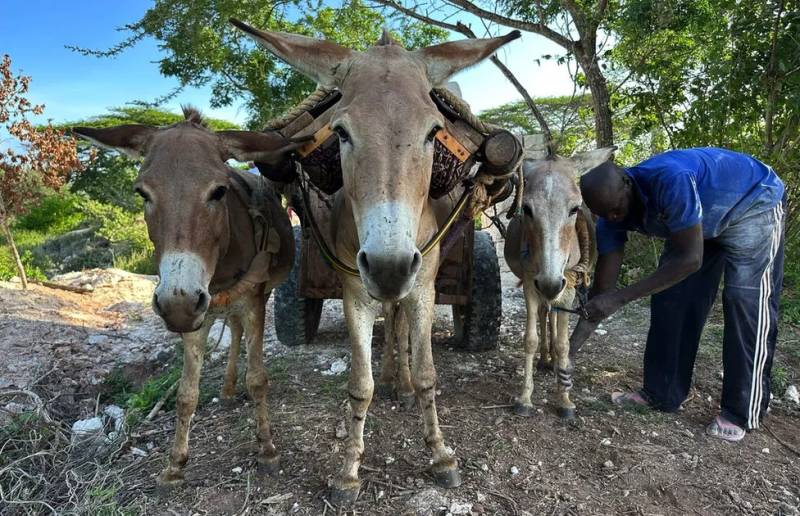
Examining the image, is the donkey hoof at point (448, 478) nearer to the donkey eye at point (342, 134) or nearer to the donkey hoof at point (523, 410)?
the donkey hoof at point (523, 410)

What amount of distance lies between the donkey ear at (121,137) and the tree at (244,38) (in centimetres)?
641

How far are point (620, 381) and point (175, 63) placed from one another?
1092cm

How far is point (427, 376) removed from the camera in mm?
2975

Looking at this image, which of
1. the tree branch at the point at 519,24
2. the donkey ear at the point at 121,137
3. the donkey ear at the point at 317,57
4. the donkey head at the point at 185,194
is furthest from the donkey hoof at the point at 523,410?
the tree branch at the point at 519,24

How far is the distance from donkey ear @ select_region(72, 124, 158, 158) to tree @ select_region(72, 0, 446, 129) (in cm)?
641

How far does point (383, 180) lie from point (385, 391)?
2567mm

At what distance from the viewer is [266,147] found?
2.56m

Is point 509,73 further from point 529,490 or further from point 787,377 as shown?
point 529,490

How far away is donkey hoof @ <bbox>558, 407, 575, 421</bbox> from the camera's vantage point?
12.2 ft

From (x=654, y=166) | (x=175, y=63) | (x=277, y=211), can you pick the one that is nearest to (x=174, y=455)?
(x=277, y=211)

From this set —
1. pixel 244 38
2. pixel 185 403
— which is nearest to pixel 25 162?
pixel 244 38

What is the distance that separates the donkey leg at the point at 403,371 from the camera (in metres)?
3.96

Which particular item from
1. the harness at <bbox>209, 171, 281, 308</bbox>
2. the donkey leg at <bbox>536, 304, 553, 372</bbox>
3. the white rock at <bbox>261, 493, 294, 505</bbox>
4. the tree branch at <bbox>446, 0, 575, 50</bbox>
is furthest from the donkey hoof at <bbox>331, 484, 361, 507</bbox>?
the tree branch at <bbox>446, 0, 575, 50</bbox>

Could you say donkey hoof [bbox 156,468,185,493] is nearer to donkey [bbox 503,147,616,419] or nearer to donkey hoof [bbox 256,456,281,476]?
donkey hoof [bbox 256,456,281,476]
